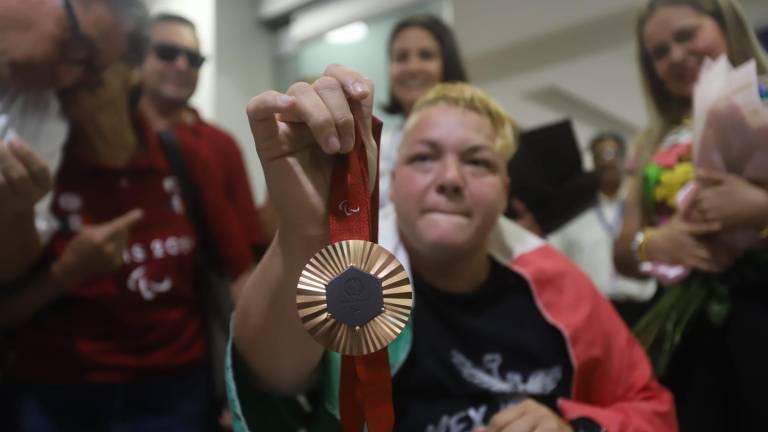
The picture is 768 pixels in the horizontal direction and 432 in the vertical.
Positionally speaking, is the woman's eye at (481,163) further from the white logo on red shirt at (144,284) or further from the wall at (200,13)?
the white logo on red shirt at (144,284)

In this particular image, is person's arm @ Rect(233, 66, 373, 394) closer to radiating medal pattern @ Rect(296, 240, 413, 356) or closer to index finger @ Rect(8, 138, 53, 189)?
radiating medal pattern @ Rect(296, 240, 413, 356)

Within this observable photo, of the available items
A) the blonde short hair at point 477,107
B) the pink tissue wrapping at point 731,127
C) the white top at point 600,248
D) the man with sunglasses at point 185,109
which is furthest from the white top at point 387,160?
the white top at point 600,248

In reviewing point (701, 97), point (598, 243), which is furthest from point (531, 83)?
point (701, 97)

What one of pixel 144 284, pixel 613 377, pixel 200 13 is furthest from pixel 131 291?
Result: pixel 613 377

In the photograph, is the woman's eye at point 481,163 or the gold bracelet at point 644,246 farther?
the gold bracelet at point 644,246

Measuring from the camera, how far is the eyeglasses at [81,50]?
0.56 meters

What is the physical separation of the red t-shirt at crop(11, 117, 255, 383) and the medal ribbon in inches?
19.5

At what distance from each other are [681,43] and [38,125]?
756 millimetres

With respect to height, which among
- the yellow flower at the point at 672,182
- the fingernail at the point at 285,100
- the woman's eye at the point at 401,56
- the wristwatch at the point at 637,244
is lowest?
the wristwatch at the point at 637,244

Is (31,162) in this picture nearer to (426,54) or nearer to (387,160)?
(387,160)

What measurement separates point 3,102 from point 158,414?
0.48 meters

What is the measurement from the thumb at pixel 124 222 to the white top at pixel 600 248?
3.12 ft

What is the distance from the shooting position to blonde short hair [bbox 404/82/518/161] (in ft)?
2.35

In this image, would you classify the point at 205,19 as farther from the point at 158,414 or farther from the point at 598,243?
the point at 598,243
